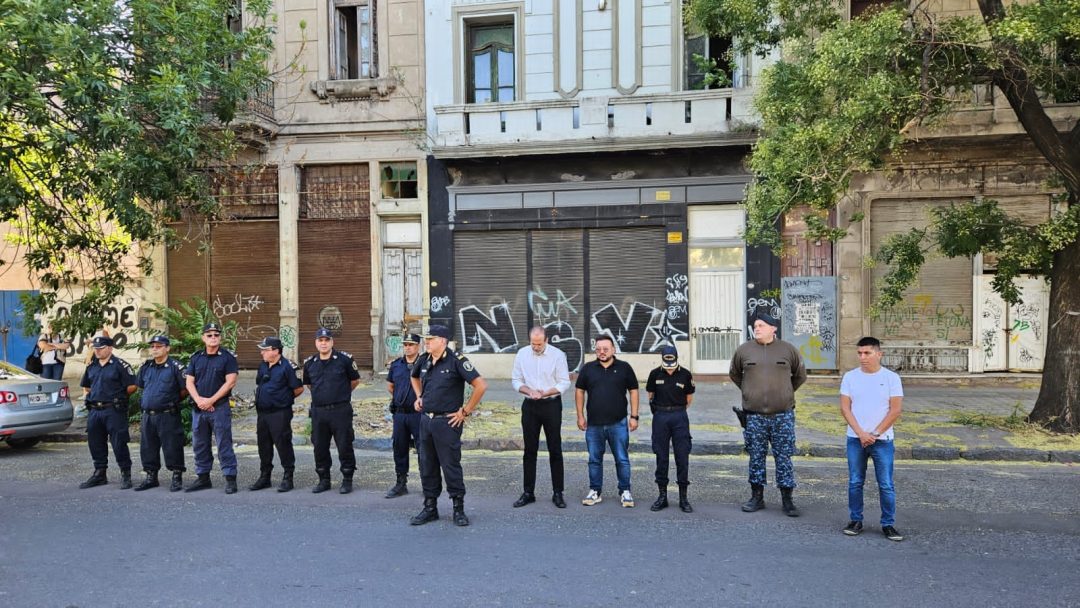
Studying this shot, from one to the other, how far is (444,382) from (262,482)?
274 cm

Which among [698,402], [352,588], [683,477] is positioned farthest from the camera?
[698,402]

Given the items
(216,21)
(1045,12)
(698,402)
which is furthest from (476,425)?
(1045,12)

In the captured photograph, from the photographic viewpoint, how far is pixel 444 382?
6.46m

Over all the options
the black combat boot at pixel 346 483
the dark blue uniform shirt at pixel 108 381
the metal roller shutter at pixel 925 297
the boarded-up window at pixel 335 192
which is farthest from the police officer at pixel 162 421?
the metal roller shutter at pixel 925 297

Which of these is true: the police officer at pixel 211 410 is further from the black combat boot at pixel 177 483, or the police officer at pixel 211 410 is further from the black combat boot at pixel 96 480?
the black combat boot at pixel 96 480

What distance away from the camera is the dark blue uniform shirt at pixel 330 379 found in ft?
25.0

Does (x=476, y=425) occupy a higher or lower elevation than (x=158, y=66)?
lower

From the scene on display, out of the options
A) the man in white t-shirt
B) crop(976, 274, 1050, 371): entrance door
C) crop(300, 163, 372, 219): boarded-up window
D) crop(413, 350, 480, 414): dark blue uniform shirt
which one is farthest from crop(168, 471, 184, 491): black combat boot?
crop(976, 274, 1050, 371): entrance door

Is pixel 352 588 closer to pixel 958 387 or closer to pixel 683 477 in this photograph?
pixel 683 477

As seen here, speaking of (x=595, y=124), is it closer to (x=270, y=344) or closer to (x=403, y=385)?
(x=403, y=385)

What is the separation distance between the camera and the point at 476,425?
10797 millimetres

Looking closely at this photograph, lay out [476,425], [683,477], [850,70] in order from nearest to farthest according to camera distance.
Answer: [683,477]
[850,70]
[476,425]

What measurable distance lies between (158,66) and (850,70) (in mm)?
8236

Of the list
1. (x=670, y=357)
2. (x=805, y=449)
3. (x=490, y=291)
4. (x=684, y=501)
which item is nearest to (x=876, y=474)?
(x=684, y=501)
